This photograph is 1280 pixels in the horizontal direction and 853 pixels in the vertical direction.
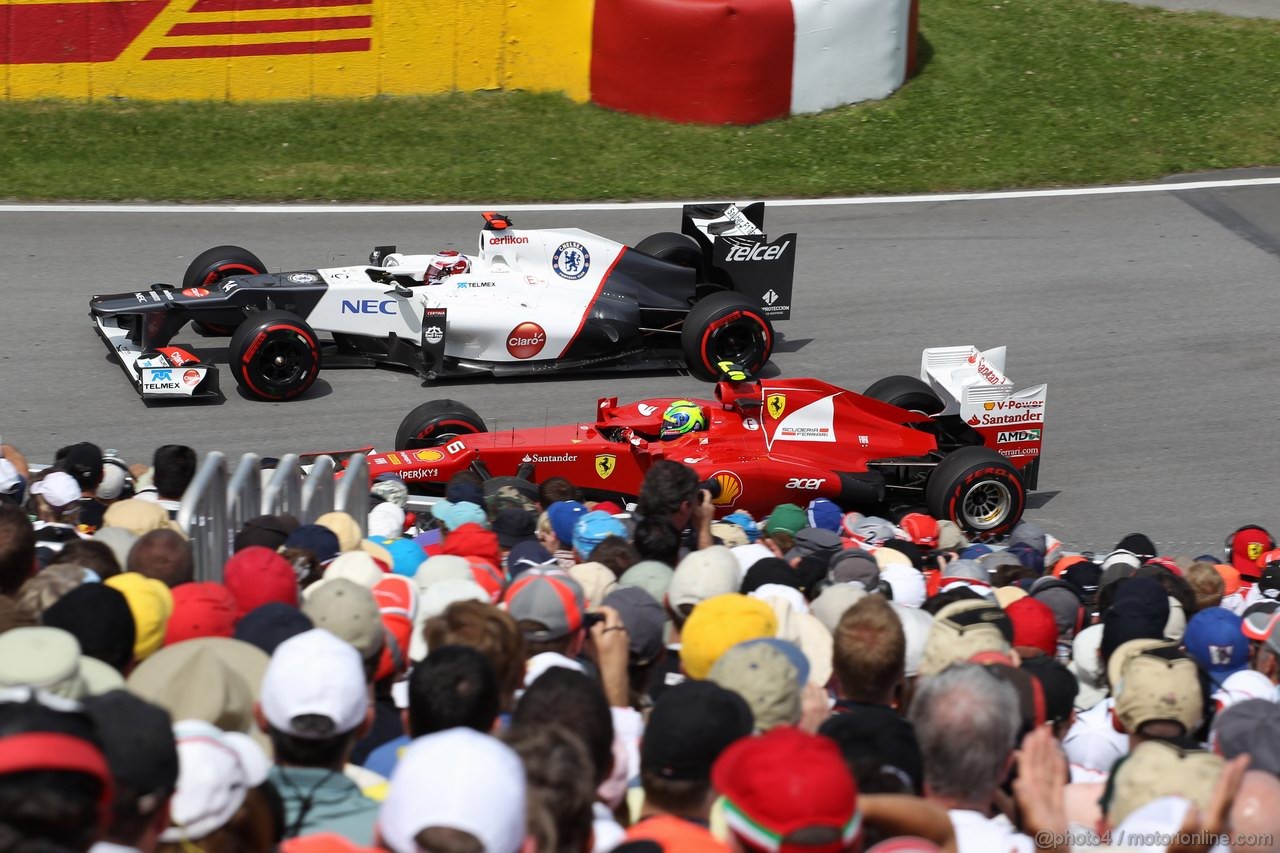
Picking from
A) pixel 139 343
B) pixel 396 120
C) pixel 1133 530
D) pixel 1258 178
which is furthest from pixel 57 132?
pixel 1258 178

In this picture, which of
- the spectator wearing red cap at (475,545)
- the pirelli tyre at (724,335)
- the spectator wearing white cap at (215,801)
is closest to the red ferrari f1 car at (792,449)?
the pirelli tyre at (724,335)

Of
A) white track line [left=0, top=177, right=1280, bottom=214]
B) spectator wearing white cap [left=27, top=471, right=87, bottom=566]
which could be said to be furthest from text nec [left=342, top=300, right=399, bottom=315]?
spectator wearing white cap [left=27, top=471, right=87, bottom=566]

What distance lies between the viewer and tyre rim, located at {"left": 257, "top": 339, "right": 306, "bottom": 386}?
11070 mm

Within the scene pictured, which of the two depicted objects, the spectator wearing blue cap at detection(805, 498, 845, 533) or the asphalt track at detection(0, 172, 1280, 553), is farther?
the asphalt track at detection(0, 172, 1280, 553)

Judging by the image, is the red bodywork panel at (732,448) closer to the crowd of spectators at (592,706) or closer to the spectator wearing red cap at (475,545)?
the spectator wearing red cap at (475,545)

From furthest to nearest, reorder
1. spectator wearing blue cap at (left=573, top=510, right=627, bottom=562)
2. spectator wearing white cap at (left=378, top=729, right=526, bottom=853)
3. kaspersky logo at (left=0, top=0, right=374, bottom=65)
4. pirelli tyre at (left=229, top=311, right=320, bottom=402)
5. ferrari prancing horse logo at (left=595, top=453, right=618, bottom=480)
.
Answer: kaspersky logo at (left=0, top=0, right=374, bottom=65) → pirelli tyre at (left=229, top=311, right=320, bottom=402) → ferrari prancing horse logo at (left=595, top=453, right=618, bottom=480) → spectator wearing blue cap at (left=573, top=510, right=627, bottom=562) → spectator wearing white cap at (left=378, top=729, right=526, bottom=853)

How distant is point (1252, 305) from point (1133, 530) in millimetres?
4825

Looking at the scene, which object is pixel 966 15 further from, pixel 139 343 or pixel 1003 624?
pixel 1003 624

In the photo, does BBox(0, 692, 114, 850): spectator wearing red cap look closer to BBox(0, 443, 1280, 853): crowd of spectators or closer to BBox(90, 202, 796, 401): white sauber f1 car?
BBox(0, 443, 1280, 853): crowd of spectators

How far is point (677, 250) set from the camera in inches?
505

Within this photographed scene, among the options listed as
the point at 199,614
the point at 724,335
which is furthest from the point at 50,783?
the point at 724,335

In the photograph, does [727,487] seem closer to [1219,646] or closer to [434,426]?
[434,426]

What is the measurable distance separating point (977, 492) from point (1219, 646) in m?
4.26

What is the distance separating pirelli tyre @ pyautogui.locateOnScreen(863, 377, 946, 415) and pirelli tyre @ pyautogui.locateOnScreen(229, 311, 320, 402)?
4.11 m
